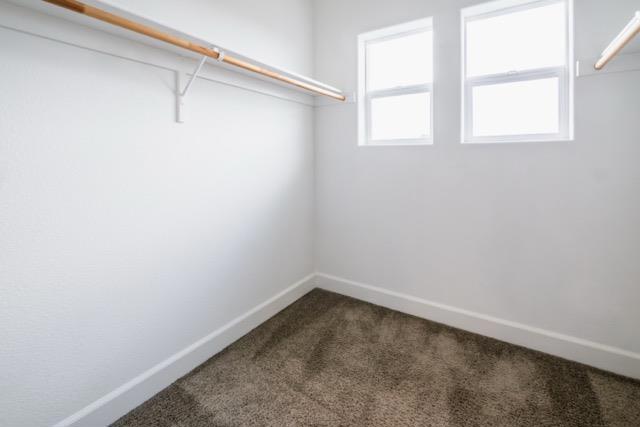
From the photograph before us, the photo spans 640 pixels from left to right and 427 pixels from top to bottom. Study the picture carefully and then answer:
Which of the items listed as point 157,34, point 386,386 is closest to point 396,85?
point 157,34

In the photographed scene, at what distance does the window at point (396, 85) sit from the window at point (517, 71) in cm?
29

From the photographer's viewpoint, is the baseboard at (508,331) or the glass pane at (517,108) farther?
the glass pane at (517,108)

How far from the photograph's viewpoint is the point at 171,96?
1.58 metres

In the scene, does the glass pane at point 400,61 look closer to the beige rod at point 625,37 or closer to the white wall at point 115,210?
the white wall at point 115,210

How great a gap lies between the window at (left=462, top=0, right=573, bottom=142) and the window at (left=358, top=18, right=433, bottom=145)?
0.29m

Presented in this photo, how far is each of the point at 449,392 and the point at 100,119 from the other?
2.09 m

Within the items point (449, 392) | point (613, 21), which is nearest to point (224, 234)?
point (449, 392)

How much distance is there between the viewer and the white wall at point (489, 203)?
169cm

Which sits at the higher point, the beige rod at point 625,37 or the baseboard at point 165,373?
the beige rod at point 625,37

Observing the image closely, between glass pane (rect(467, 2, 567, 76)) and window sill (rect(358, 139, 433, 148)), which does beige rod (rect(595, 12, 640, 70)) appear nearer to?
glass pane (rect(467, 2, 567, 76))

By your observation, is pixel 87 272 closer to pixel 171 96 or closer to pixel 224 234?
pixel 224 234

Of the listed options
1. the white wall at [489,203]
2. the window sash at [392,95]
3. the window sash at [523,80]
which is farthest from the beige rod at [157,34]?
the window sash at [523,80]

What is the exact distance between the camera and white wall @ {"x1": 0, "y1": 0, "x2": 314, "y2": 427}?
45.1 inches

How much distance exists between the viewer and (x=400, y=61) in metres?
2.44
